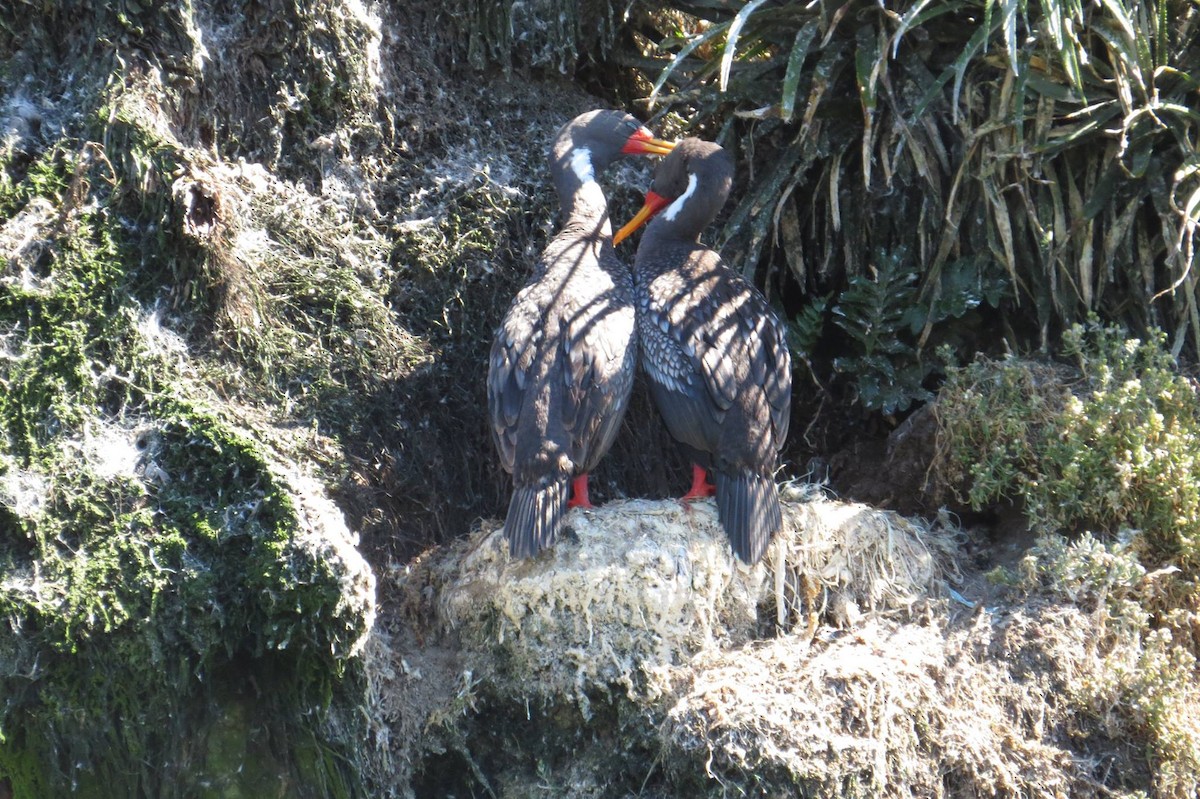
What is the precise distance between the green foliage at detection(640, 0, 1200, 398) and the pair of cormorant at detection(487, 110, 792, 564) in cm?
33

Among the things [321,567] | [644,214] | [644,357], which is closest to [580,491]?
[644,357]

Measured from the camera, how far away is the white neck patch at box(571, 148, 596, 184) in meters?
4.88

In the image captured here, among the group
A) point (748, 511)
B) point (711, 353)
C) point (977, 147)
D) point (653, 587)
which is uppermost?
point (977, 147)

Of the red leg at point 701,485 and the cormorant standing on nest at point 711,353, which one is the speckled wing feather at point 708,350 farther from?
the red leg at point 701,485

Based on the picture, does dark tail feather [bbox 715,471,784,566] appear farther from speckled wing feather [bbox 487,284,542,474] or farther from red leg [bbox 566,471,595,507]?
speckled wing feather [bbox 487,284,542,474]

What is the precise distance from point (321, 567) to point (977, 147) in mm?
2852

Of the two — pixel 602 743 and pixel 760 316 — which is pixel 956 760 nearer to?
pixel 602 743

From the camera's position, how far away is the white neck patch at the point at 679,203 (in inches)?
188

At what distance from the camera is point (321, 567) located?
3.62 metres

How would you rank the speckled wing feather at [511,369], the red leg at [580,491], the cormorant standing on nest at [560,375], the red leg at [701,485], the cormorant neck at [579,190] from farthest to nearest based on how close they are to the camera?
1. the cormorant neck at [579,190]
2. the red leg at [701,485]
3. the red leg at [580,491]
4. the speckled wing feather at [511,369]
5. the cormorant standing on nest at [560,375]

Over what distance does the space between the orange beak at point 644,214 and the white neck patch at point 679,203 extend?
76 millimetres

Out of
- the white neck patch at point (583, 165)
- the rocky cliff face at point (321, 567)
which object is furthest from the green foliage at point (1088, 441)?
the white neck patch at point (583, 165)

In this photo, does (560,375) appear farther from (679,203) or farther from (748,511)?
(679,203)

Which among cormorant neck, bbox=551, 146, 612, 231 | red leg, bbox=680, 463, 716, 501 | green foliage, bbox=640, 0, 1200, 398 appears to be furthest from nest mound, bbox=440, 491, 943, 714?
cormorant neck, bbox=551, 146, 612, 231
